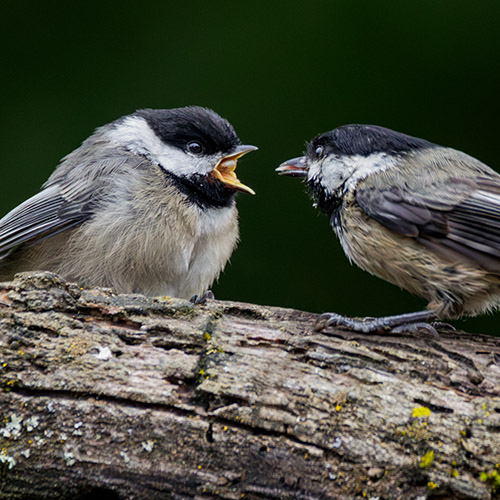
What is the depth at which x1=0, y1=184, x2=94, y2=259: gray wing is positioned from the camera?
2307mm

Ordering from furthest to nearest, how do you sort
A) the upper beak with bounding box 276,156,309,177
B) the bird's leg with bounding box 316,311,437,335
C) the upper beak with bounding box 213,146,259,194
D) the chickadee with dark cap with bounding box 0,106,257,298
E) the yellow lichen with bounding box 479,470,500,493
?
the upper beak with bounding box 213,146,259,194 < the upper beak with bounding box 276,156,309,177 < the chickadee with dark cap with bounding box 0,106,257,298 < the bird's leg with bounding box 316,311,437,335 < the yellow lichen with bounding box 479,470,500,493

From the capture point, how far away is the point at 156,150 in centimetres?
248

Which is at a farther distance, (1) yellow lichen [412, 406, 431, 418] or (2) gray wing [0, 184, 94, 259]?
(2) gray wing [0, 184, 94, 259]

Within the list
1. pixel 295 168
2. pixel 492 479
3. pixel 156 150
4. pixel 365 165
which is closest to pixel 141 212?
pixel 156 150

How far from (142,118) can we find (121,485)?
1646mm

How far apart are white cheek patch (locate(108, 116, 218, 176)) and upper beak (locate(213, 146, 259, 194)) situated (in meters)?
0.04

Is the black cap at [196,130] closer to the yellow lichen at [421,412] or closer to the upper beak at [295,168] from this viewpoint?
→ the upper beak at [295,168]

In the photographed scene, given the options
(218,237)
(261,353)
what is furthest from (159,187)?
(261,353)

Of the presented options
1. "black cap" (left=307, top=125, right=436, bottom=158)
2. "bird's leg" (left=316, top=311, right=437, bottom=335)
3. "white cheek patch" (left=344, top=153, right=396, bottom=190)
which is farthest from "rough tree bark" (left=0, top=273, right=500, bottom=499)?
"black cap" (left=307, top=125, right=436, bottom=158)

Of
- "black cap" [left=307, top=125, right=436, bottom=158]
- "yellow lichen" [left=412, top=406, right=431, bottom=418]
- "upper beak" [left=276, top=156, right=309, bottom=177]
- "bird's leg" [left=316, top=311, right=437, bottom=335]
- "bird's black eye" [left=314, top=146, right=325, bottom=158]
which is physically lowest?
"yellow lichen" [left=412, top=406, right=431, bottom=418]

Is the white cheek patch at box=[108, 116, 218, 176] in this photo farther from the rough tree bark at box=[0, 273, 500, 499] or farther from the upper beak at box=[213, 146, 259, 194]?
the rough tree bark at box=[0, 273, 500, 499]

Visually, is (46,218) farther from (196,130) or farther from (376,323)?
(376,323)

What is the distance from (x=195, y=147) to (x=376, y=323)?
1118mm

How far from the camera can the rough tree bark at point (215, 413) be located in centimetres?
135
